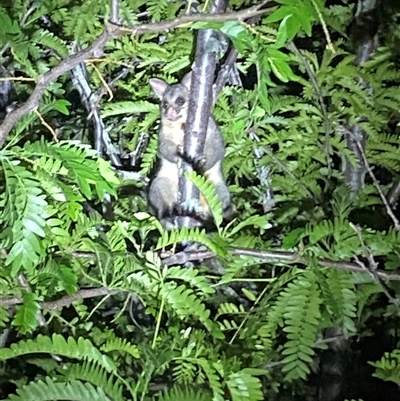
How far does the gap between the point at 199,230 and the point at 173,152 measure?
2.82ft

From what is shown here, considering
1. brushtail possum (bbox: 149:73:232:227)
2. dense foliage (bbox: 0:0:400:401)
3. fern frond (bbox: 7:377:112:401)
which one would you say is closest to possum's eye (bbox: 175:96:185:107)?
brushtail possum (bbox: 149:73:232:227)

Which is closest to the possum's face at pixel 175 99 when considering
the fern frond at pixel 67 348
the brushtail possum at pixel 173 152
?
the brushtail possum at pixel 173 152

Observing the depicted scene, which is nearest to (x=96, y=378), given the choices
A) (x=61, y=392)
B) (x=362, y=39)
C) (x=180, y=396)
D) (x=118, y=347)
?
(x=61, y=392)

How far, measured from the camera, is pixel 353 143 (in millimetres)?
2465

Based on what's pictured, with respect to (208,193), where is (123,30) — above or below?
above

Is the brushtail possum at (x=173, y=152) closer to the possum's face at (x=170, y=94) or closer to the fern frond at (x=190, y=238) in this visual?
the possum's face at (x=170, y=94)

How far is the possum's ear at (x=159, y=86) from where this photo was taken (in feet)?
8.07

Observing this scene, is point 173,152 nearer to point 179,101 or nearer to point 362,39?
point 179,101

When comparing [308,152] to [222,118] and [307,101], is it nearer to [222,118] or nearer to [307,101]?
[307,101]

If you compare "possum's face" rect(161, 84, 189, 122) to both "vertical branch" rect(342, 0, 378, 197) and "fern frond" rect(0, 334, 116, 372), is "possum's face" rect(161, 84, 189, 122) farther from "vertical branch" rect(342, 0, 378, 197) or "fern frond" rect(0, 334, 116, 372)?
"fern frond" rect(0, 334, 116, 372)

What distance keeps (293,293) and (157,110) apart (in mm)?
1168

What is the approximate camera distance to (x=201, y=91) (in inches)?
71.6

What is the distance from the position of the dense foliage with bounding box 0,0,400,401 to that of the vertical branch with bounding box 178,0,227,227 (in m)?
0.14

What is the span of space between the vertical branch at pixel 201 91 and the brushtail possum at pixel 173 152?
1.07 ft
